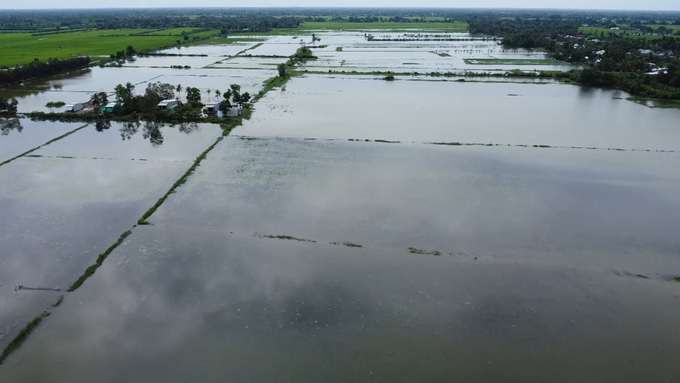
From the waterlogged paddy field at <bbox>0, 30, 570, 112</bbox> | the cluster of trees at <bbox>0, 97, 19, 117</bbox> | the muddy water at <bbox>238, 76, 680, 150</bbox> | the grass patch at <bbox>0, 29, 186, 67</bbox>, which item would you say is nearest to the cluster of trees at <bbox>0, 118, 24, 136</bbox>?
the cluster of trees at <bbox>0, 97, 19, 117</bbox>

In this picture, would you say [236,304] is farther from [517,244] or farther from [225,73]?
[225,73]

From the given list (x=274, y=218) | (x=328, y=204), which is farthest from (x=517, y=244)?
(x=274, y=218)

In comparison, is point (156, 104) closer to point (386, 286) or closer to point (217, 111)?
point (217, 111)

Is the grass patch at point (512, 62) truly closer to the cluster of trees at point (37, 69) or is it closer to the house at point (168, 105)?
the house at point (168, 105)

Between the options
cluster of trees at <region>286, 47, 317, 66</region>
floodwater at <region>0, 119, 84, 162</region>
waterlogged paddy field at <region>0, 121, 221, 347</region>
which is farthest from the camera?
cluster of trees at <region>286, 47, 317, 66</region>

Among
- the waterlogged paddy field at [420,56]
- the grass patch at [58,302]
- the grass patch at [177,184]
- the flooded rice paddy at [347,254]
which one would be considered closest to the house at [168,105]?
the flooded rice paddy at [347,254]

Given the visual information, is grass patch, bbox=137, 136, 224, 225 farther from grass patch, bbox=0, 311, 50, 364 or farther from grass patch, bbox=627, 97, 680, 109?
grass patch, bbox=627, 97, 680, 109
